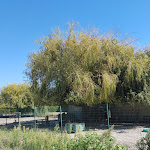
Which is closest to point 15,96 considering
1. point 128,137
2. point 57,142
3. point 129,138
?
point 128,137

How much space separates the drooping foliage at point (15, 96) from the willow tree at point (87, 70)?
22678 millimetres

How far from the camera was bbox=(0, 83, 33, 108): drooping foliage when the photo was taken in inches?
1448

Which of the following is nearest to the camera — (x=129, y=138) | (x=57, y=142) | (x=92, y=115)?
(x=57, y=142)

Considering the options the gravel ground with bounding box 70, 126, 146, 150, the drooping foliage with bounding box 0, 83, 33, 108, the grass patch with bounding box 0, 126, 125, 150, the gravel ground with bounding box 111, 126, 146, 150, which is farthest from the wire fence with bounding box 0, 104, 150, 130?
the drooping foliage with bounding box 0, 83, 33, 108

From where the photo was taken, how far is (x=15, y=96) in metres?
37.0

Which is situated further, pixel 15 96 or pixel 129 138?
pixel 15 96

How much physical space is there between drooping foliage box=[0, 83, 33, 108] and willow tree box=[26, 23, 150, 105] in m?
22.7

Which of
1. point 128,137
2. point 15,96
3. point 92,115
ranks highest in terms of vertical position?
point 15,96

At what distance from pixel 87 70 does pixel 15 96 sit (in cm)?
2628

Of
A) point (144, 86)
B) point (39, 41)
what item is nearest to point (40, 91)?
point (39, 41)

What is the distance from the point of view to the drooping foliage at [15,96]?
36.8 meters

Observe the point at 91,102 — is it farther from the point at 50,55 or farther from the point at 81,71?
the point at 50,55

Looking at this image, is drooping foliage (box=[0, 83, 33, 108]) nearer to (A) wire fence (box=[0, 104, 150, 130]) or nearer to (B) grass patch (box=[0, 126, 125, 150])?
(A) wire fence (box=[0, 104, 150, 130])

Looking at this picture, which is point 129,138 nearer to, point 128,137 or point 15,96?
point 128,137
